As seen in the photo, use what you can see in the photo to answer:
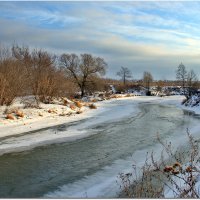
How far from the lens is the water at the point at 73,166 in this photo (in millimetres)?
9031

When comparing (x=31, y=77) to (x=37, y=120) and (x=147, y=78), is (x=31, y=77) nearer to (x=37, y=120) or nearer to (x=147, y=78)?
(x=37, y=120)

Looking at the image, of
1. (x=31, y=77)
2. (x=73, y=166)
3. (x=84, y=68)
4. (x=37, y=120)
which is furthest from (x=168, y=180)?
(x=84, y=68)

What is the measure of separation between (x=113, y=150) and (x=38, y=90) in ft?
52.7

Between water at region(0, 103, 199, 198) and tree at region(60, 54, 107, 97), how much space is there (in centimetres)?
4431

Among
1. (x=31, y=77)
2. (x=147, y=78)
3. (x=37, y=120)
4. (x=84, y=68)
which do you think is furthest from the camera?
(x=147, y=78)

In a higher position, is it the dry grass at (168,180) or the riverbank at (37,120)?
the dry grass at (168,180)

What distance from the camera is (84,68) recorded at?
2445 inches

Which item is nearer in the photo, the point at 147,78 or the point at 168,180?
the point at 168,180

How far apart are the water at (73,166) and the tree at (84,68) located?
44308 mm

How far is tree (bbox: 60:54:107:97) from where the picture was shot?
61.8m

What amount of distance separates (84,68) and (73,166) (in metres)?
51.3

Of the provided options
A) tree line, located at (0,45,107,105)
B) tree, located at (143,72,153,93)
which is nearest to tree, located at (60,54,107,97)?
tree line, located at (0,45,107,105)

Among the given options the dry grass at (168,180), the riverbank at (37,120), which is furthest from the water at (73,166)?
the riverbank at (37,120)

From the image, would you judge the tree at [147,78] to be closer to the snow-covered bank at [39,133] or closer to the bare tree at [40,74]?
the bare tree at [40,74]
